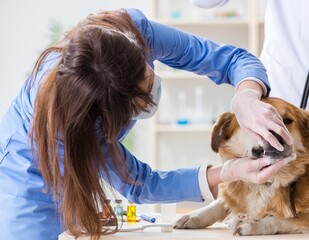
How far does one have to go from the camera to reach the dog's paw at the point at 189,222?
164 centimetres

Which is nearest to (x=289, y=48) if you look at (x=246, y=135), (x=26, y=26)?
(x=246, y=135)

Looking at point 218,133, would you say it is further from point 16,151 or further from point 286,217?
point 16,151

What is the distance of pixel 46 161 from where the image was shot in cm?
143

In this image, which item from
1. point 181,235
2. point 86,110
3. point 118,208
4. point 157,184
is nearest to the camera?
point 86,110

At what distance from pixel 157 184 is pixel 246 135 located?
29 cm

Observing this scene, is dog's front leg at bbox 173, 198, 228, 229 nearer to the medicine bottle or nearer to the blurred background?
the medicine bottle

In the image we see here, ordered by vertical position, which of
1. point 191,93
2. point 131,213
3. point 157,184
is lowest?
point 191,93

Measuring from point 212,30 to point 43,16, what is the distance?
49.5 inches

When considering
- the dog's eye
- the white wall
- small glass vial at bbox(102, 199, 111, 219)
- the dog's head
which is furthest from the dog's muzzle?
the white wall

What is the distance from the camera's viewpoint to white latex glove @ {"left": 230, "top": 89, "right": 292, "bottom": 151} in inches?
56.9

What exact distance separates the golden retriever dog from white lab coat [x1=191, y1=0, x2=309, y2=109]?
658mm

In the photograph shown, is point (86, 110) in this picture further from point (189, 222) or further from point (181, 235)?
point (189, 222)

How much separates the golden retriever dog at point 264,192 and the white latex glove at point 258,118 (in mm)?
33

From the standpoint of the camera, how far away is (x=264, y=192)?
170cm
